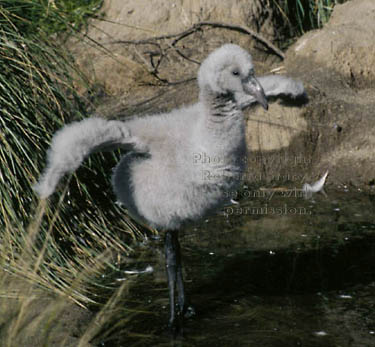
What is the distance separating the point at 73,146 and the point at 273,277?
147cm

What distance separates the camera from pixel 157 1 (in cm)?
715

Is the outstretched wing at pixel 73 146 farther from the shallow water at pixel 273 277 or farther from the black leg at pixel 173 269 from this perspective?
the shallow water at pixel 273 277

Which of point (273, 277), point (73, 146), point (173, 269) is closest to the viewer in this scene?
point (73, 146)

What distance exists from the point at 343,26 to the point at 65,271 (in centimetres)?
360

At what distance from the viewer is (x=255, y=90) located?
3160 mm

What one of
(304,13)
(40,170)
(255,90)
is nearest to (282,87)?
(255,90)

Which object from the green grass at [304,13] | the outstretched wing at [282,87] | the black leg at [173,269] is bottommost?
the black leg at [173,269]

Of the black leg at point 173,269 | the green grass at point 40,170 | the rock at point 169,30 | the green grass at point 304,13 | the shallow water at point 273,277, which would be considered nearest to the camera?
the shallow water at point 273,277

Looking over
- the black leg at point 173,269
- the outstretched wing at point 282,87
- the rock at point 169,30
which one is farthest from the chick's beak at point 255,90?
the rock at point 169,30

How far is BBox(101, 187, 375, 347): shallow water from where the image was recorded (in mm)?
3379

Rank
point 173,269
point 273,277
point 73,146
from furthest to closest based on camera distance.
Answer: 1. point 273,277
2. point 173,269
3. point 73,146

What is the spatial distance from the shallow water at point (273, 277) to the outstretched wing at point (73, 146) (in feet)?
2.60

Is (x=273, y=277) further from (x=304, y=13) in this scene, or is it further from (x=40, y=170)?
(x=304, y=13)

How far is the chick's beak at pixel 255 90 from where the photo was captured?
3.16 metres
